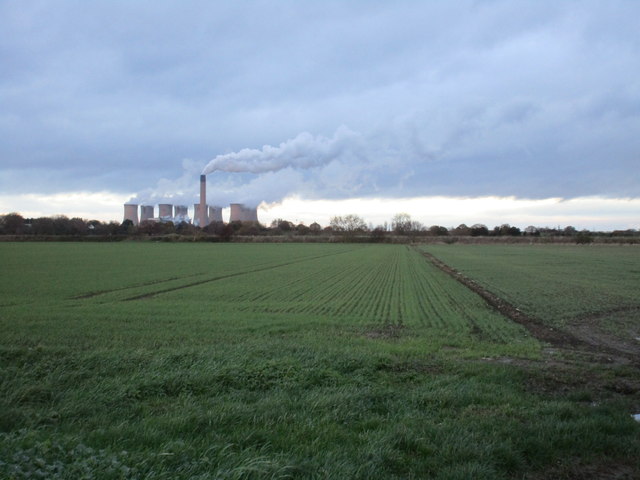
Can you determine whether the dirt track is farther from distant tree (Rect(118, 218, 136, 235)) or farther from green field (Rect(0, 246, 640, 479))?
distant tree (Rect(118, 218, 136, 235))

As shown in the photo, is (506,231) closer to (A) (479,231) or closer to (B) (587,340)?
(A) (479,231)

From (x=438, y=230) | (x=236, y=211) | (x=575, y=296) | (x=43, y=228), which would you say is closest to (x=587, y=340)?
(x=575, y=296)

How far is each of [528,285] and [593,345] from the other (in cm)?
1846

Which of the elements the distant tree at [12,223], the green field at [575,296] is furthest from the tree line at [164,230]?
the green field at [575,296]

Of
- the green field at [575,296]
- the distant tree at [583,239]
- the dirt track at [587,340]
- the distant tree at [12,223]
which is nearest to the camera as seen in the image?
the dirt track at [587,340]

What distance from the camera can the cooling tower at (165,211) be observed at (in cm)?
15500

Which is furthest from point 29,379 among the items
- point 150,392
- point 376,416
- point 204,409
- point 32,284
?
point 32,284

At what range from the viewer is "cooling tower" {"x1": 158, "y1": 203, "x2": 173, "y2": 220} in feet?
509

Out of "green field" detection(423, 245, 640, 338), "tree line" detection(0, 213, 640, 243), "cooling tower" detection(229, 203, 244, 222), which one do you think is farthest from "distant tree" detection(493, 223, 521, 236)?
"green field" detection(423, 245, 640, 338)

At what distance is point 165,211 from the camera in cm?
15575

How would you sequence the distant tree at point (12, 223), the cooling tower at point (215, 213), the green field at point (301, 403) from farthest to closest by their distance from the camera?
the cooling tower at point (215, 213) < the distant tree at point (12, 223) < the green field at point (301, 403)

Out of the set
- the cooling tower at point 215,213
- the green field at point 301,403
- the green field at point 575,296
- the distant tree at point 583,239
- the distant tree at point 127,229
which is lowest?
the green field at point 575,296

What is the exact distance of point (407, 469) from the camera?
477 centimetres

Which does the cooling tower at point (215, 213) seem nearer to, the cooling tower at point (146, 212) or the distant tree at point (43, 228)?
the cooling tower at point (146, 212)
